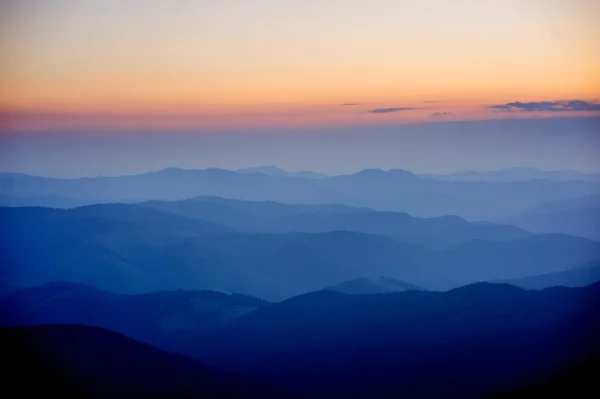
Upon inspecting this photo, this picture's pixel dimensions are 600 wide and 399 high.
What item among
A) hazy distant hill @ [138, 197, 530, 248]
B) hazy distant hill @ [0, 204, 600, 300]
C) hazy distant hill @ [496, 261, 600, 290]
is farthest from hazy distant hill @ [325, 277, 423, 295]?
hazy distant hill @ [496, 261, 600, 290]

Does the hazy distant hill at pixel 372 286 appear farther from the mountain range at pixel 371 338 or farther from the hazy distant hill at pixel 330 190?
the hazy distant hill at pixel 330 190

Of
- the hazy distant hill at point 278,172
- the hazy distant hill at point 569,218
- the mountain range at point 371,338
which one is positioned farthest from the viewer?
the hazy distant hill at point 278,172

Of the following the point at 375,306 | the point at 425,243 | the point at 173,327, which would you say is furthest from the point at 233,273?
the point at 425,243

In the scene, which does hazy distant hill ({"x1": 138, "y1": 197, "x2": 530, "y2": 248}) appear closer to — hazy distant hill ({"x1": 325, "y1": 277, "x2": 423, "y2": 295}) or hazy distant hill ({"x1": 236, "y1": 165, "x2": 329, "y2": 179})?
hazy distant hill ({"x1": 236, "y1": 165, "x2": 329, "y2": 179})

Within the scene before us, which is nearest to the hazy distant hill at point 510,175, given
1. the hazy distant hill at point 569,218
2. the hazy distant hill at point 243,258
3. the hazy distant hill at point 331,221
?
the hazy distant hill at point 569,218

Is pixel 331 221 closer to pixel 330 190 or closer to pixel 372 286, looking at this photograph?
pixel 330 190

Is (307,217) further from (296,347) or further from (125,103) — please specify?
(125,103)
